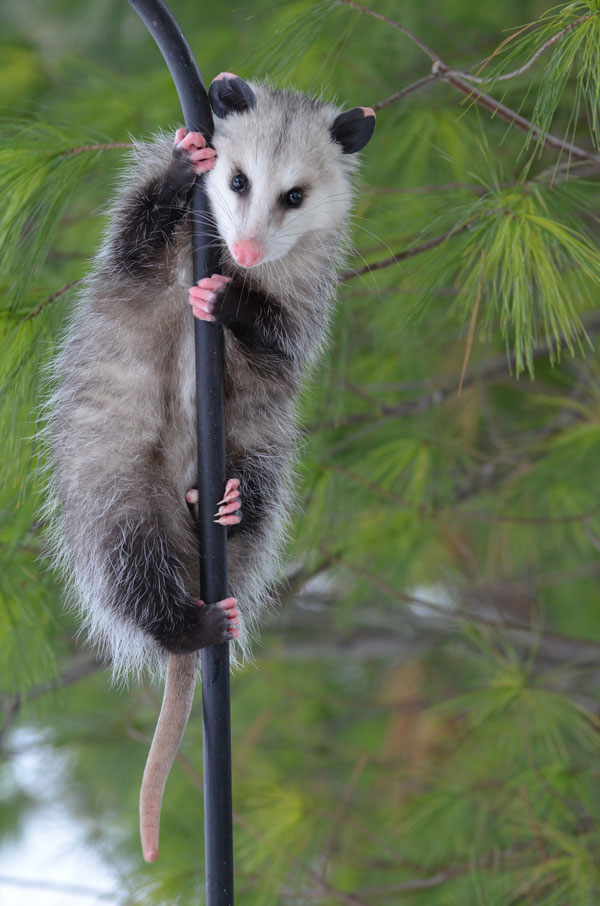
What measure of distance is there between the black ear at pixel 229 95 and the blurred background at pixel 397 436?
0.18 meters

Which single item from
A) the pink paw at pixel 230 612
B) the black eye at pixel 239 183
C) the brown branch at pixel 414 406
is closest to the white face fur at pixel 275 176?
the black eye at pixel 239 183

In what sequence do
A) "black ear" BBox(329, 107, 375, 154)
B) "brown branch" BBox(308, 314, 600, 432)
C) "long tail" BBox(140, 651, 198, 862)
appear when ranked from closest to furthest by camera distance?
"long tail" BBox(140, 651, 198, 862) → "black ear" BBox(329, 107, 375, 154) → "brown branch" BBox(308, 314, 600, 432)

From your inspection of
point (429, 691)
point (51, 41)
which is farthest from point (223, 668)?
point (51, 41)

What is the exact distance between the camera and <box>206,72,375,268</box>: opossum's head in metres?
1.29

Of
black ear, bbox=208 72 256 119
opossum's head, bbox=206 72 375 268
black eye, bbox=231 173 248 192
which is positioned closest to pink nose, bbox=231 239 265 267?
opossum's head, bbox=206 72 375 268

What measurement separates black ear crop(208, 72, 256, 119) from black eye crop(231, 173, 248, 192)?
133mm

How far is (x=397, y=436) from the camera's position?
7.64 feet

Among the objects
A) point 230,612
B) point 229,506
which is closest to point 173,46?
point 229,506

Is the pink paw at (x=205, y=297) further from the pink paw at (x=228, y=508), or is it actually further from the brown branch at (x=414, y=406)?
the brown branch at (x=414, y=406)

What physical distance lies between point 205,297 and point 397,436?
1.15 m

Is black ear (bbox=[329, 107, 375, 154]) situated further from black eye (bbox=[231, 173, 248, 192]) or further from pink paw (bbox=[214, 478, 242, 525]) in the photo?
pink paw (bbox=[214, 478, 242, 525])

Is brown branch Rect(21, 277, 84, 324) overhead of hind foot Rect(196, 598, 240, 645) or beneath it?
overhead

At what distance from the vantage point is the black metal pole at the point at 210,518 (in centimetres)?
117

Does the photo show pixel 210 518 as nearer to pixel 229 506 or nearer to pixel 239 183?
pixel 229 506
